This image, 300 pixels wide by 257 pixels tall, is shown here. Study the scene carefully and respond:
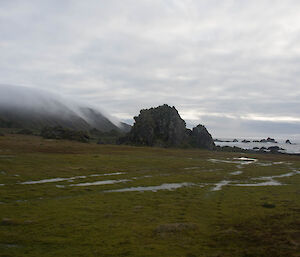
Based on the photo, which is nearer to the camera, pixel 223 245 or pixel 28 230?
pixel 223 245

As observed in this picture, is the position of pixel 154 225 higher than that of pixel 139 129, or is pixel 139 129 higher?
pixel 139 129

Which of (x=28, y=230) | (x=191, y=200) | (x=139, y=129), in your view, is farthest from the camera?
(x=139, y=129)

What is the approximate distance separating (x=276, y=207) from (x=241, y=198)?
270 inches

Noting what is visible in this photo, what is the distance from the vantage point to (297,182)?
2534 inches

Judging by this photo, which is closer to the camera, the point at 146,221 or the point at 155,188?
the point at 146,221

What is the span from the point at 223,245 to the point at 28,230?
1629 centimetres

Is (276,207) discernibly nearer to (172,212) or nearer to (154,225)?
(172,212)

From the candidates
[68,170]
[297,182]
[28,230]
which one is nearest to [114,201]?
[28,230]

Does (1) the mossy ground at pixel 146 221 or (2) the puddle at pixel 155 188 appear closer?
(1) the mossy ground at pixel 146 221

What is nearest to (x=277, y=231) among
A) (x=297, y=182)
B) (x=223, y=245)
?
(x=223, y=245)

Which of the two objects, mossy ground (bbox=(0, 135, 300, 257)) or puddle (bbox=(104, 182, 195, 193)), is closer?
mossy ground (bbox=(0, 135, 300, 257))

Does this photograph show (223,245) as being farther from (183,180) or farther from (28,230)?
(183,180)

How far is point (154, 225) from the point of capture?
28.2 metres

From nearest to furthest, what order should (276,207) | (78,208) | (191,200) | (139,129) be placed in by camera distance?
(78,208) < (276,207) < (191,200) < (139,129)
